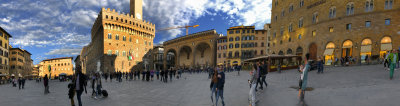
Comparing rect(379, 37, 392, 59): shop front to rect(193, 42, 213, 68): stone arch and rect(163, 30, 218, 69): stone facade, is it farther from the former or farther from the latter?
rect(193, 42, 213, 68): stone arch

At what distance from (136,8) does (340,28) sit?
57.4m

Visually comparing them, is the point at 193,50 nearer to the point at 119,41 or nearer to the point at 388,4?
the point at 119,41

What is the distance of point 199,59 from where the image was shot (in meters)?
61.4

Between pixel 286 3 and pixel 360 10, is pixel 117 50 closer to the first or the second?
pixel 286 3

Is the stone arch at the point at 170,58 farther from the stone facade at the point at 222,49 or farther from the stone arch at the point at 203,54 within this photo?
the stone facade at the point at 222,49

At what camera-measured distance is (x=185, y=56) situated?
6694 cm

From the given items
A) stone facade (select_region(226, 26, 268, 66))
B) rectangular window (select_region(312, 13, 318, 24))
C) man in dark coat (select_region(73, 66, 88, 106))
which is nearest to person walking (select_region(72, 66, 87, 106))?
man in dark coat (select_region(73, 66, 88, 106))

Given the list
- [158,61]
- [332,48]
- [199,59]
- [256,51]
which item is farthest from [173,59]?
[332,48]

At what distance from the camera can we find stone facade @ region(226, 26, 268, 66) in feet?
157

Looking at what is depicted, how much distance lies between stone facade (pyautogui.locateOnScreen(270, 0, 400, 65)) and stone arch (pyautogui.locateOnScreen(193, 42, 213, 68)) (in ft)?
86.3

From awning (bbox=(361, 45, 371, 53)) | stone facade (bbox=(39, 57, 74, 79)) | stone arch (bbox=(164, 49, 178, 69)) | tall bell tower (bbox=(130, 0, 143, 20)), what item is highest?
tall bell tower (bbox=(130, 0, 143, 20))

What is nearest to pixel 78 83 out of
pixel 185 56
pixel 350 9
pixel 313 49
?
pixel 350 9

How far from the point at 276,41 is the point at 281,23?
3.60m

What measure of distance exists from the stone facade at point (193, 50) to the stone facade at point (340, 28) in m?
23.7
